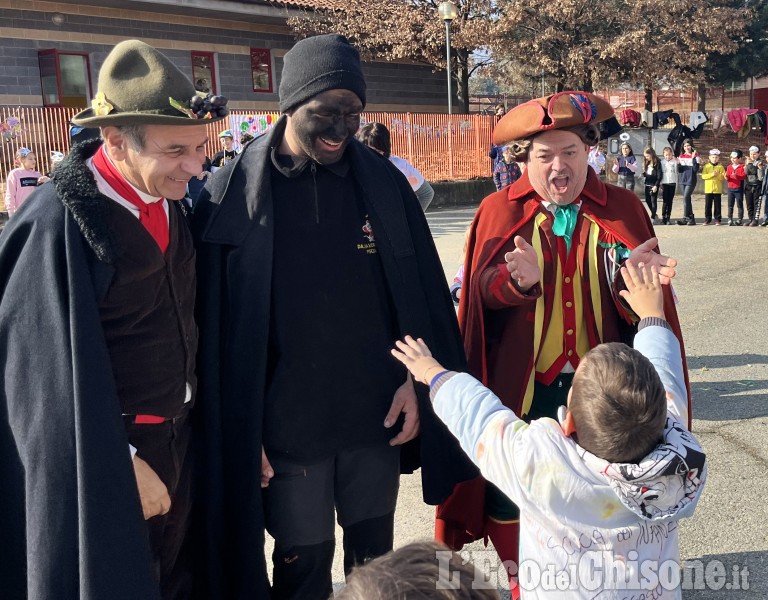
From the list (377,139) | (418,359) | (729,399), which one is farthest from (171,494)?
(729,399)

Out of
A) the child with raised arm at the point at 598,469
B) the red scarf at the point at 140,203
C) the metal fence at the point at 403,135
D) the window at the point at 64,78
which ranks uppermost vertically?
the window at the point at 64,78

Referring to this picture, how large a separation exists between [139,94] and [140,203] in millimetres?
293

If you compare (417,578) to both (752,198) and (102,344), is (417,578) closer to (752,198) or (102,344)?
(102,344)

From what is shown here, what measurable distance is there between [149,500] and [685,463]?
140 cm

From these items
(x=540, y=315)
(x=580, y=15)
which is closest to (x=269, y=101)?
(x=580, y=15)

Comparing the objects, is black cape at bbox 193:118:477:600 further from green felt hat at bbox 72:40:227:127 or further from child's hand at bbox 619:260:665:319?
child's hand at bbox 619:260:665:319

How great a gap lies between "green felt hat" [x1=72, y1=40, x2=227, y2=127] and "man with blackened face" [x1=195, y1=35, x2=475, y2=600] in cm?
38

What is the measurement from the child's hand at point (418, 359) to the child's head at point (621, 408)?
519mm

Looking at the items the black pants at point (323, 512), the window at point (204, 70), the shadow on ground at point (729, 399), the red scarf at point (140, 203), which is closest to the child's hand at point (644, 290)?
the black pants at point (323, 512)

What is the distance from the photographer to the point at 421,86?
25.4 m

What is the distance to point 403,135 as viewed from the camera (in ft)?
62.6

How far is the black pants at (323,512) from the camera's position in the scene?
250 centimetres

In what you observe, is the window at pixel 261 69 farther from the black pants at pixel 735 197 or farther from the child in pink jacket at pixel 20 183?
the black pants at pixel 735 197

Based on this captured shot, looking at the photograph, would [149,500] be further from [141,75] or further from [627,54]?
[627,54]
